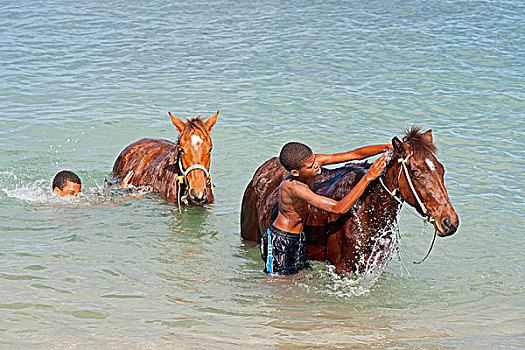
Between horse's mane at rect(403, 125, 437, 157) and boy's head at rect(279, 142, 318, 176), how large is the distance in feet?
2.54

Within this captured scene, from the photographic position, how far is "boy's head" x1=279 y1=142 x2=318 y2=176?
5.18 m

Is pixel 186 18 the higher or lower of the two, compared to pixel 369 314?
higher

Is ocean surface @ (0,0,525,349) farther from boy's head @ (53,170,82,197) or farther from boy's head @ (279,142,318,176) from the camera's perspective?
boy's head @ (279,142,318,176)

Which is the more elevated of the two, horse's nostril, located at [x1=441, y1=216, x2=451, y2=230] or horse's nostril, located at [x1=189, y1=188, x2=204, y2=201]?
horse's nostril, located at [x1=441, y1=216, x2=451, y2=230]

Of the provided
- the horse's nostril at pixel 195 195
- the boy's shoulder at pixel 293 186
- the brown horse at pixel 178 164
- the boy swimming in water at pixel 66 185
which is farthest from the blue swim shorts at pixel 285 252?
the boy swimming in water at pixel 66 185

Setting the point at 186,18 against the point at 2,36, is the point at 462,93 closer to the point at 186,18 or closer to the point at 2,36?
the point at 186,18

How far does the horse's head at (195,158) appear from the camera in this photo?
7.10 m

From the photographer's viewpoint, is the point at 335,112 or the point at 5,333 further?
the point at 335,112

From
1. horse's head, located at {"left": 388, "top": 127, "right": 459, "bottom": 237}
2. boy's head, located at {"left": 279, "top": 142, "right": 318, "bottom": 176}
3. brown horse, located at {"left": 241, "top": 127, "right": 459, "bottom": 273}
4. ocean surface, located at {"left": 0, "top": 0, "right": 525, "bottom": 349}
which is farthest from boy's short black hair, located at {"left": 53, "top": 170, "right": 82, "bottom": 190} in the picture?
horse's head, located at {"left": 388, "top": 127, "right": 459, "bottom": 237}

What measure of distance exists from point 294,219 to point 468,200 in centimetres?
385

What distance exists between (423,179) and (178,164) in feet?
11.6

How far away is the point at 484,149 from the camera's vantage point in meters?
10.3

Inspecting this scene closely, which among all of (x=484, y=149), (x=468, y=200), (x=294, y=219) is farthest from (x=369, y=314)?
(x=484, y=149)

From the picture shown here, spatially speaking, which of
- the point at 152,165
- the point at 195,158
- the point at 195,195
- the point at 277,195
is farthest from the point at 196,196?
the point at 152,165
